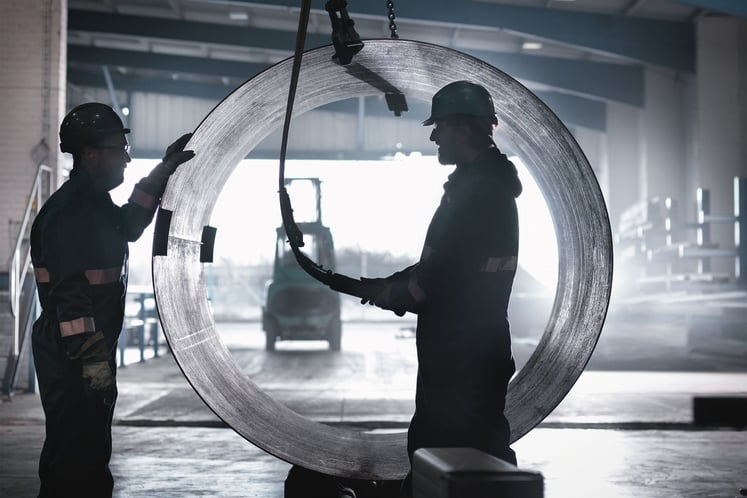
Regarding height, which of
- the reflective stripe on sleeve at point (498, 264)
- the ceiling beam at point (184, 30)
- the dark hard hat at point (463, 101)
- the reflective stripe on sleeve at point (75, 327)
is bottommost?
the reflective stripe on sleeve at point (75, 327)

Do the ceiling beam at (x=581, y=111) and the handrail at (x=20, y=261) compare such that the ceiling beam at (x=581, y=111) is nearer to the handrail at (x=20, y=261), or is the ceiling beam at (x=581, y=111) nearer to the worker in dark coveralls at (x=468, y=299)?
the handrail at (x=20, y=261)

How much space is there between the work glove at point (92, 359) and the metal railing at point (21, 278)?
18.8 ft

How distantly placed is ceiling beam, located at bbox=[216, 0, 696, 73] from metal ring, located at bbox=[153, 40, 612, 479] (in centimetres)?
864

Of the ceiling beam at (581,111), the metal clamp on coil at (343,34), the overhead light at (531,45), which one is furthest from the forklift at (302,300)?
the metal clamp on coil at (343,34)

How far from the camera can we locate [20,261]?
31.0ft

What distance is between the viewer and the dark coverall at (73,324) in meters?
3.38

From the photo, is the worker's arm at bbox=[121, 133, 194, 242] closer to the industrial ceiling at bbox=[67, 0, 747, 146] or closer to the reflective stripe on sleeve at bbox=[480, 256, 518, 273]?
the reflective stripe on sleeve at bbox=[480, 256, 518, 273]

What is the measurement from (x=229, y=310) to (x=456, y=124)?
27871 millimetres

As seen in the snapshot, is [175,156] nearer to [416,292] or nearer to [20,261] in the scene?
[416,292]

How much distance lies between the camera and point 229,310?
30.7 m

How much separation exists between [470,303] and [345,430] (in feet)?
5.72

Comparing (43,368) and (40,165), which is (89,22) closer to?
(40,165)

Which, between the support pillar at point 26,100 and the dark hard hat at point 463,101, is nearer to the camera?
the dark hard hat at point 463,101

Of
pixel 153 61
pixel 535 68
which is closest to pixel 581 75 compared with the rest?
pixel 535 68
